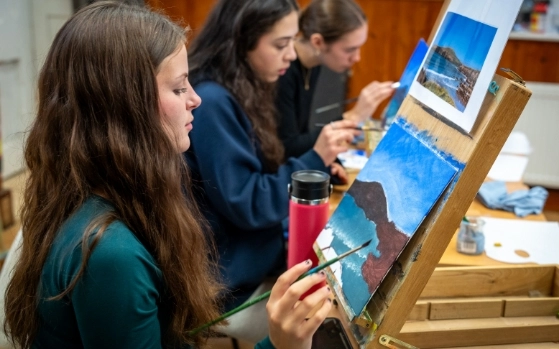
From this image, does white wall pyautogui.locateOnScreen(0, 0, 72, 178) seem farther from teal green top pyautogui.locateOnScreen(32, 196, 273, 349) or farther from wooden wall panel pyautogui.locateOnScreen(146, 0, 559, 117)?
teal green top pyautogui.locateOnScreen(32, 196, 273, 349)

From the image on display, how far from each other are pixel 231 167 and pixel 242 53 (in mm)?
368

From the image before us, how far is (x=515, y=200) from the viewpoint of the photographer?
1.72m

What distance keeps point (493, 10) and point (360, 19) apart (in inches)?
54.4

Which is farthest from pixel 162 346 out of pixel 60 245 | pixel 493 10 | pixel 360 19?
pixel 360 19

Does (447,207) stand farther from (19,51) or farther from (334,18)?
(19,51)

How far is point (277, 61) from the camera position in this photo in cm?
166

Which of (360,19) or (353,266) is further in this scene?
(360,19)

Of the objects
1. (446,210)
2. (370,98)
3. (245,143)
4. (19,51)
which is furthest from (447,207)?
(19,51)

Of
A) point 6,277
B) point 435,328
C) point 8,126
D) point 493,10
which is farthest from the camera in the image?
point 8,126

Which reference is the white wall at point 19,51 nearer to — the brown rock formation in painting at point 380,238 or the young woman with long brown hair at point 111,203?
the young woman with long brown hair at point 111,203

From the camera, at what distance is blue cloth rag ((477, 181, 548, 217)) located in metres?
1.70

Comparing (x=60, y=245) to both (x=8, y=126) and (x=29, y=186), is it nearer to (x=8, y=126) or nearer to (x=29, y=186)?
(x=29, y=186)

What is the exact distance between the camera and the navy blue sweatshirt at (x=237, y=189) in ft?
4.60

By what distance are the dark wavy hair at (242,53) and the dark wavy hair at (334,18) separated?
0.57 meters
